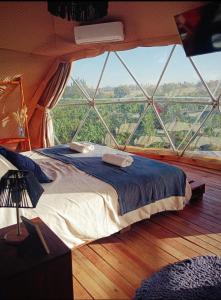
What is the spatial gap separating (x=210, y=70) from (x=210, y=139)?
4.04 feet

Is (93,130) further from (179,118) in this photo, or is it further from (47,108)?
(179,118)

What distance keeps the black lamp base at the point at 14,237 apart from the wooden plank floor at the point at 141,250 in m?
0.62

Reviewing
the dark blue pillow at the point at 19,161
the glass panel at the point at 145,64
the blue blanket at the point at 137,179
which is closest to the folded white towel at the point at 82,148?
the blue blanket at the point at 137,179

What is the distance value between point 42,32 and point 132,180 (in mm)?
2476

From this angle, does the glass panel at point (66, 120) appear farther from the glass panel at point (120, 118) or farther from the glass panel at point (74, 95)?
the glass panel at point (120, 118)

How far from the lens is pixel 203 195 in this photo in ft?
11.7

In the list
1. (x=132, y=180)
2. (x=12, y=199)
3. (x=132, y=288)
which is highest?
(x=12, y=199)

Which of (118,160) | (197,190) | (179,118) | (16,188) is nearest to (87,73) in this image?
(179,118)

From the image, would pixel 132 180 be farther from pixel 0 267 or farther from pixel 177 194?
pixel 0 267

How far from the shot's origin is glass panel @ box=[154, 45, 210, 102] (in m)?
4.75

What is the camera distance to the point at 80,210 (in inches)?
87.4

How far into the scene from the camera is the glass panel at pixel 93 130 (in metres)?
6.03

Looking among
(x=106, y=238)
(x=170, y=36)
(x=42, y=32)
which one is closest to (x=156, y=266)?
(x=106, y=238)

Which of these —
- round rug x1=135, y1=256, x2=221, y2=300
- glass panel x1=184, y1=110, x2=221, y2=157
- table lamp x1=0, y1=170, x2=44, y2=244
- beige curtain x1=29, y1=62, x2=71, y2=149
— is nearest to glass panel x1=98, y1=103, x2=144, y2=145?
beige curtain x1=29, y1=62, x2=71, y2=149
